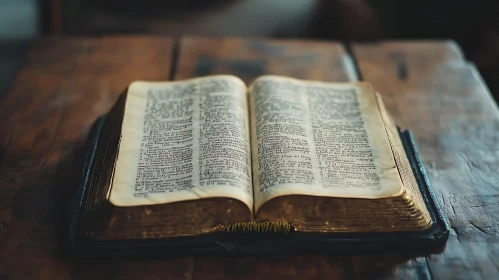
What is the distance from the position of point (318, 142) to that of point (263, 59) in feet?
1.34

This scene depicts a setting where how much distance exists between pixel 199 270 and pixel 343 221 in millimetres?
184

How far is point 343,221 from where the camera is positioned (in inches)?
28.8

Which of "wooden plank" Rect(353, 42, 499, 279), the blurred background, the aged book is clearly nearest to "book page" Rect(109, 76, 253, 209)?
the aged book

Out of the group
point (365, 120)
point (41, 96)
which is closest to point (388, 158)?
point (365, 120)

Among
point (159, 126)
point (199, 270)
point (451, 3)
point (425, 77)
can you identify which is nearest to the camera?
point (199, 270)

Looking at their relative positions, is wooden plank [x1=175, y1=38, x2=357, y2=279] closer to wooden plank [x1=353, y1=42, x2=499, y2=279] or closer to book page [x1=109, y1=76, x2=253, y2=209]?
wooden plank [x1=353, y1=42, x2=499, y2=279]

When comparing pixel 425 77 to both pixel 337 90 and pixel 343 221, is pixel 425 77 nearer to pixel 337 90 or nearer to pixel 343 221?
pixel 337 90

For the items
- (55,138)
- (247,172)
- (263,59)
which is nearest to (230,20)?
(263,59)

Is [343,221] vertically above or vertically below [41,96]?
above

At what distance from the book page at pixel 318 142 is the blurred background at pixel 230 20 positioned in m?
0.47

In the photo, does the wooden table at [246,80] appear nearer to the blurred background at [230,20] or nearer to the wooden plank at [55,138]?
the wooden plank at [55,138]

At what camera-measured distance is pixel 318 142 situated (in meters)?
0.83

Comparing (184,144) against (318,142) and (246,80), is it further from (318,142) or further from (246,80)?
(246,80)

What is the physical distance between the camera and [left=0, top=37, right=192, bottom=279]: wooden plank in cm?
72
